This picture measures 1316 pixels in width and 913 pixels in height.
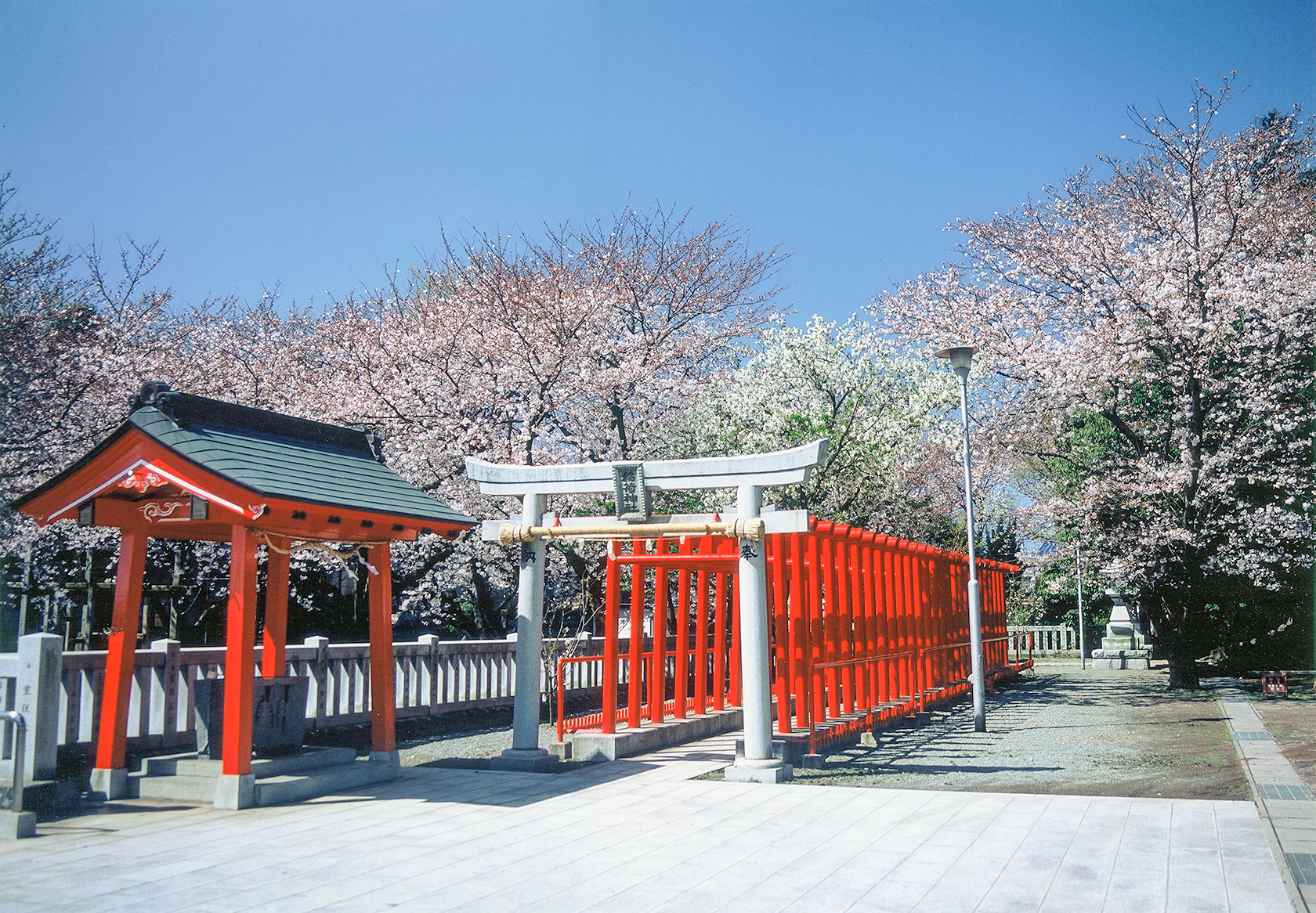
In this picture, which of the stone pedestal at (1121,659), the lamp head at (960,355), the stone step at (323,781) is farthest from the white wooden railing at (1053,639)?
the stone step at (323,781)

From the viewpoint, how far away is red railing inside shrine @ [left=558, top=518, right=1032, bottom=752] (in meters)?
9.91

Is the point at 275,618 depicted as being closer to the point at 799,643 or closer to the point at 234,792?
the point at 234,792

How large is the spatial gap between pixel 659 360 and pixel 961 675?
801 centimetres

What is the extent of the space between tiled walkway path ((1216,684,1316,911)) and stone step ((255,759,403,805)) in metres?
6.83

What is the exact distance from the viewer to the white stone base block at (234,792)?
7.35 metres

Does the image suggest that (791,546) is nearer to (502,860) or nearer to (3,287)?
(502,860)

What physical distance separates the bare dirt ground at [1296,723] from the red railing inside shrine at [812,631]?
4.27m

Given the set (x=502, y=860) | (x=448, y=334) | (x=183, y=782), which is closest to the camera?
(x=502, y=860)

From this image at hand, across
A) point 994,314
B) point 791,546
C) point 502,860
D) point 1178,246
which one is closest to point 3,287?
point 791,546

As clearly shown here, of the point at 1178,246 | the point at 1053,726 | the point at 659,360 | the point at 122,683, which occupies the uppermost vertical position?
the point at 1178,246

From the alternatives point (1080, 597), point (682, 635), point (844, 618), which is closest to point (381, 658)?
point (682, 635)

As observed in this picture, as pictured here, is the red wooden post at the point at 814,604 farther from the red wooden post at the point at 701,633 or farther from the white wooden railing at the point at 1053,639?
the white wooden railing at the point at 1053,639

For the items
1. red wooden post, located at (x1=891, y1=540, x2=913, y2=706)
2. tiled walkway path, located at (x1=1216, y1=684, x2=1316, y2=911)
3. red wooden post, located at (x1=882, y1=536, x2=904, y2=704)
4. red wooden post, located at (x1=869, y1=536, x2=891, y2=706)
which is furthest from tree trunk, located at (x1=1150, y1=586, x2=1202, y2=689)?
red wooden post, located at (x1=869, y1=536, x2=891, y2=706)

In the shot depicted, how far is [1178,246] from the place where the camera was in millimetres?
16266
